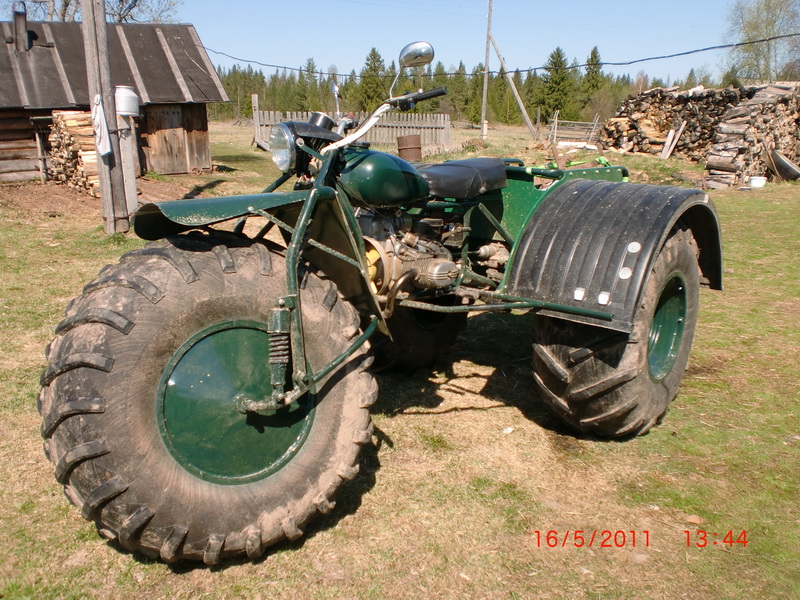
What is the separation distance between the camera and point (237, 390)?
2625mm

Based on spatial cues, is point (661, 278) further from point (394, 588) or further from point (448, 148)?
point (448, 148)

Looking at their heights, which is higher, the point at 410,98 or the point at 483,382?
the point at 410,98

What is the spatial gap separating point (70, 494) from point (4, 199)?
10.3 meters

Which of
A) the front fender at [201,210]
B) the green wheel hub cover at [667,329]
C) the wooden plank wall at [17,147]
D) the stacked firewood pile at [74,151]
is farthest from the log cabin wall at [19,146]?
the green wheel hub cover at [667,329]

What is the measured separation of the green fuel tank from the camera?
3285mm

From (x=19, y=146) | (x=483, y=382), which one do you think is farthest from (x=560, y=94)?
(x=483, y=382)

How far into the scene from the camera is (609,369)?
341cm

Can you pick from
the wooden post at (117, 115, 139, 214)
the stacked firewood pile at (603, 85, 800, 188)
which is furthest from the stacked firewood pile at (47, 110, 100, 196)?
the stacked firewood pile at (603, 85, 800, 188)

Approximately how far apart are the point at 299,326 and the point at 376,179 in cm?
97

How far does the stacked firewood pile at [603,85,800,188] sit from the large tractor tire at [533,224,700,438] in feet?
40.2

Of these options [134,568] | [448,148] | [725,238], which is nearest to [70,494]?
[134,568]

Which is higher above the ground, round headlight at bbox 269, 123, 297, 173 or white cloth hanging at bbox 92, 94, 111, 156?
white cloth hanging at bbox 92, 94, 111, 156

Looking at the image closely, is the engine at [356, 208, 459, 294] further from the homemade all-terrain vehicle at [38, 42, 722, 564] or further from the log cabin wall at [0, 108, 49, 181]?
the log cabin wall at [0, 108, 49, 181]

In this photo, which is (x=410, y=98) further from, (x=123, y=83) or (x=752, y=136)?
(x=752, y=136)
